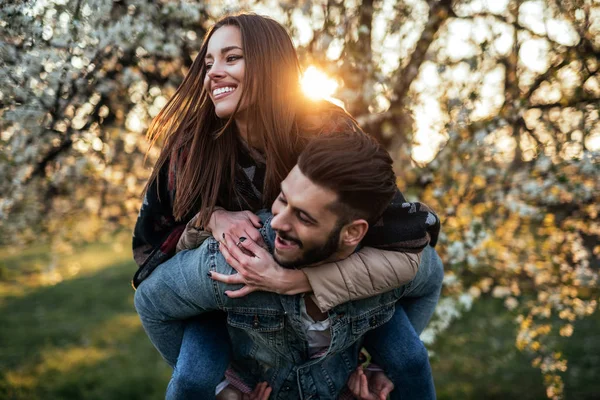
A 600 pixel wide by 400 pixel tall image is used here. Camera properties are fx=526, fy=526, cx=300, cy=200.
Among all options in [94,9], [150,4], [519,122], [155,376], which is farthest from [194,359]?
[155,376]

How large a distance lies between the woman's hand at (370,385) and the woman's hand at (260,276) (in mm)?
582

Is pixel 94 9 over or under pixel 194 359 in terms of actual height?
over

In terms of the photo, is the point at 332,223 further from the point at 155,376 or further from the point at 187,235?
the point at 155,376

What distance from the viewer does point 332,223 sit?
1778mm

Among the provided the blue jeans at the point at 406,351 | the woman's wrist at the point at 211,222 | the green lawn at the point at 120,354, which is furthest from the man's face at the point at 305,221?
the green lawn at the point at 120,354

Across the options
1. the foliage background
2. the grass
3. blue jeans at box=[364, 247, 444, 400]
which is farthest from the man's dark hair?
the grass

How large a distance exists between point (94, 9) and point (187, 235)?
1.50 m

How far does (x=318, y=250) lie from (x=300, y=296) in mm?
260

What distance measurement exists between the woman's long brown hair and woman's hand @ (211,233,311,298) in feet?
0.95

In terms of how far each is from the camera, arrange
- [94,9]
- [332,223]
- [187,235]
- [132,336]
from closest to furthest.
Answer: [332,223] → [187,235] → [94,9] → [132,336]

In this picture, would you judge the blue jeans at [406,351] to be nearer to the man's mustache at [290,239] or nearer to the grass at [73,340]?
the man's mustache at [290,239]

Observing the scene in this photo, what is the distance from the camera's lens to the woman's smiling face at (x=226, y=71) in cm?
225

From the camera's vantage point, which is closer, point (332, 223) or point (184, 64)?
point (332, 223)

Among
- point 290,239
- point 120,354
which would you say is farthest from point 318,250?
point 120,354
